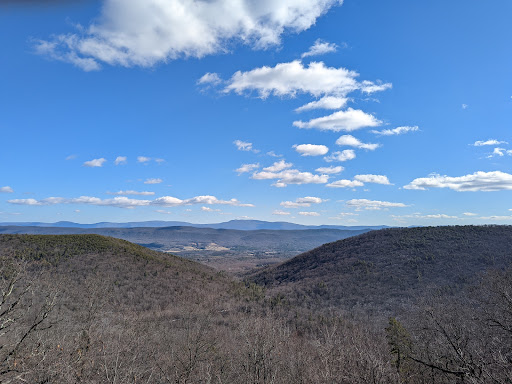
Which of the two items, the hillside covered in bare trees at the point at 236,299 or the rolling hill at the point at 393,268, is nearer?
the hillside covered in bare trees at the point at 236,299

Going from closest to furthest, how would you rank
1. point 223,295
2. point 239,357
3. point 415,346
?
point 239,357 < point 415,346 < point 223,295

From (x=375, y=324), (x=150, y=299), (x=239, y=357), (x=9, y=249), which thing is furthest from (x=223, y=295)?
(x=9, y=249)

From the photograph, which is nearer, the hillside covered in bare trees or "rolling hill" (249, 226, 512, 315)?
the hillside covered in bare trees

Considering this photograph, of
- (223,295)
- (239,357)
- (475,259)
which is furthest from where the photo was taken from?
(475,259)

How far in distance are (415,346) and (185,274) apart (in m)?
54.2

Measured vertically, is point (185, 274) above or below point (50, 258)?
below

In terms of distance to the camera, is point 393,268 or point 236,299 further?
point 393,268

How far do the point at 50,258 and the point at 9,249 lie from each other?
8613mm

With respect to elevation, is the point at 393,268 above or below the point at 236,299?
above

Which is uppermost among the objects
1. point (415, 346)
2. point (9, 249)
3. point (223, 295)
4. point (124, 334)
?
point (9, 249)

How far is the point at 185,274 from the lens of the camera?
235ft

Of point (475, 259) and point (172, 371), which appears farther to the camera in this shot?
point (475, 259)

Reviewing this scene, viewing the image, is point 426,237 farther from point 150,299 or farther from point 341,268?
point 150,299

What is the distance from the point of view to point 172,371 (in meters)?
22.1
